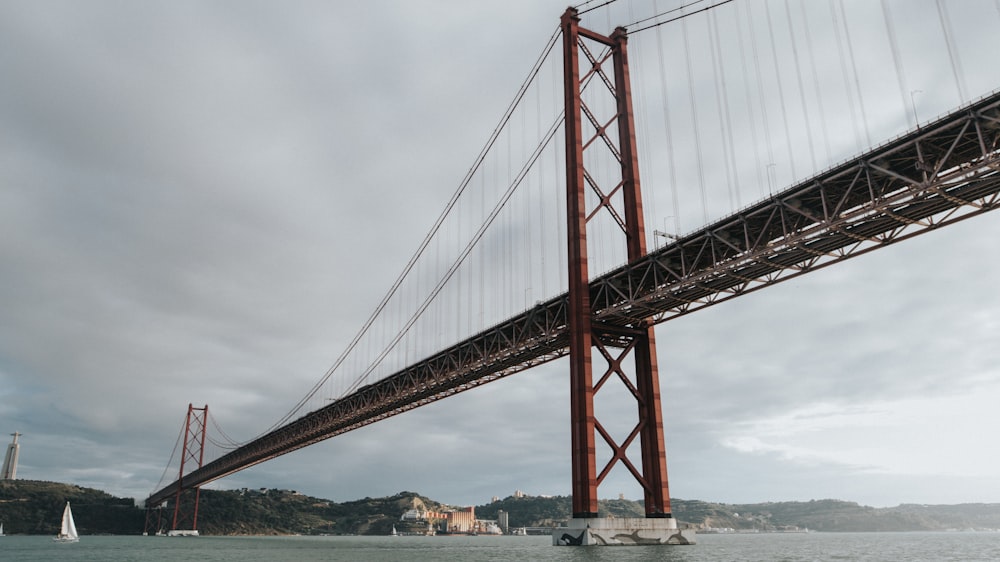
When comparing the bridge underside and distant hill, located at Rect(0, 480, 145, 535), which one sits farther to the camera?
distant hill, located at Rect(0, 480, 145, 535)

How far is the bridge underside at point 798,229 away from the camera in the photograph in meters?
23.0

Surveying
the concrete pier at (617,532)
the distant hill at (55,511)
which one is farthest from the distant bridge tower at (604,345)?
the distant hill at (55,511)

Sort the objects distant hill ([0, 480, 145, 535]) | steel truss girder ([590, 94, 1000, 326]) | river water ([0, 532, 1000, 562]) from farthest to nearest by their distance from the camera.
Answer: distant hill ([0, 480, 145, 535]) → river water ([0, 532, 1000, 562]) → steel truss girder ([590, 94, 1000, 326])

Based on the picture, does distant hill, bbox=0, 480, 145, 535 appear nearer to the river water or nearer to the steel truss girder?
the river water

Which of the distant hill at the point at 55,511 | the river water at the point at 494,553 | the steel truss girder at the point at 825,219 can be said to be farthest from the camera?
the distant hill at the point at 55,511

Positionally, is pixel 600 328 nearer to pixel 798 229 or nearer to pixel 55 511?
pixel 798 229

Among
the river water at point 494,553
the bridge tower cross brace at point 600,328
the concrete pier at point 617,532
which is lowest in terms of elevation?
the river water at point 494,553

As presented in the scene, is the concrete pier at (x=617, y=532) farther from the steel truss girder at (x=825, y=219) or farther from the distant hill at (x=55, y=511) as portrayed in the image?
the distant hill at (x=55, y=511)

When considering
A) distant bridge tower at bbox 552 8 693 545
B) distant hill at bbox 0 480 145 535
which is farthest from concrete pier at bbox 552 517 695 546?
distant hill at bbox 0 480 145 535

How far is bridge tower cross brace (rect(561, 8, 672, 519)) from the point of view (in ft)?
108

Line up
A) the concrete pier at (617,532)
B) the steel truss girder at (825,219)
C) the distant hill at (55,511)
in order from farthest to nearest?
the distant hill at (55,511) < the concrete pier at (617,532) < the steel truss girder at (825,219)

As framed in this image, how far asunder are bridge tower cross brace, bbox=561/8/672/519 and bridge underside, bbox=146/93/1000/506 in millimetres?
1338

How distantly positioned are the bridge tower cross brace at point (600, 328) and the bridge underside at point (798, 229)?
1338mm

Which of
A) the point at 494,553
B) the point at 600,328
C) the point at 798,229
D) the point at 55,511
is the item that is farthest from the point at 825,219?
the point at 55,511
